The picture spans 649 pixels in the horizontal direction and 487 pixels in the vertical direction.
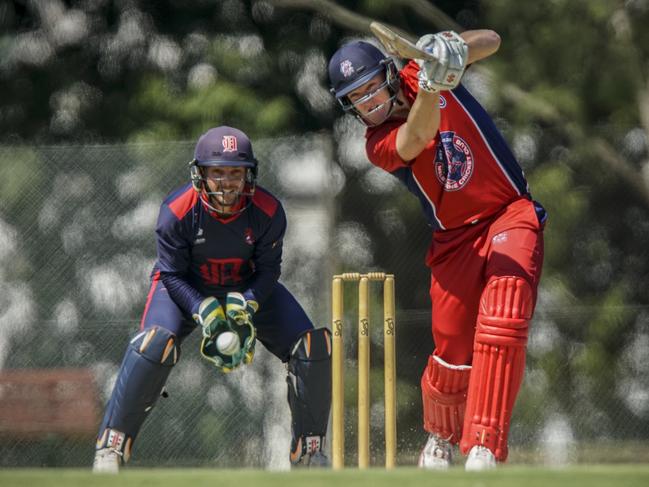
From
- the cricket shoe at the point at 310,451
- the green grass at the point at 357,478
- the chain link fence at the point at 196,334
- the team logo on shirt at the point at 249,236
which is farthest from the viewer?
the chain link fence at the point at 196,334

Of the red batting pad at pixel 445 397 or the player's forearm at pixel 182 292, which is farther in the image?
the player's forearm at pixel 182 292

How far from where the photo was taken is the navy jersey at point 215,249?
5.23m

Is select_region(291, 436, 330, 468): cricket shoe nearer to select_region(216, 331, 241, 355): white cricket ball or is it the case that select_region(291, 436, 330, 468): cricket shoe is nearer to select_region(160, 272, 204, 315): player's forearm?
select_region(216, 331, 241, 355): white cricket ball

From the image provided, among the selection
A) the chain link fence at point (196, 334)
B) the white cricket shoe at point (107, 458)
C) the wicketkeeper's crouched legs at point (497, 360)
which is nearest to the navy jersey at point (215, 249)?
the white cricket shoe at point (107, 458)

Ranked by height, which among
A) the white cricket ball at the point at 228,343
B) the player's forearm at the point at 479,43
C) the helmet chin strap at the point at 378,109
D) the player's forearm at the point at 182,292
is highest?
the player's forearm at the point at 479,43

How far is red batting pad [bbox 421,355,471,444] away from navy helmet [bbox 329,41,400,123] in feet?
3.57

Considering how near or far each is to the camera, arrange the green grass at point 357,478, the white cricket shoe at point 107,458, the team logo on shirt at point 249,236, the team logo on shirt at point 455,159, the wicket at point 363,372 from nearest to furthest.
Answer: the green grass at point 357,478
the team logo on shirt at point 455,159
the white cricket shoe at point 107,458
the team logo on shirt at point 249,236
the wicket at point 363,372

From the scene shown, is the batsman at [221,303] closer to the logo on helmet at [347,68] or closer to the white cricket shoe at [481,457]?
the logo on helmet at [347,68]

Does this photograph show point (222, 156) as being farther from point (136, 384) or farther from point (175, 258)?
point (136, 384)

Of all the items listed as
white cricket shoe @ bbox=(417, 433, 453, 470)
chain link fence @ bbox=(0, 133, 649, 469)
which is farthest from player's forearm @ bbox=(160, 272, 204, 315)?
chain link fence @ bbox=(0, 133, 649, 469)

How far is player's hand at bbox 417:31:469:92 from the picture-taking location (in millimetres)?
4270

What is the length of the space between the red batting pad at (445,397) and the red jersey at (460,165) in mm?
595

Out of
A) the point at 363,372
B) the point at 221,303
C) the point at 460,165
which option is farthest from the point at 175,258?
the point at 363,372

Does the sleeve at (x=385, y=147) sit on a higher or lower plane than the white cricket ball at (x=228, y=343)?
higher
